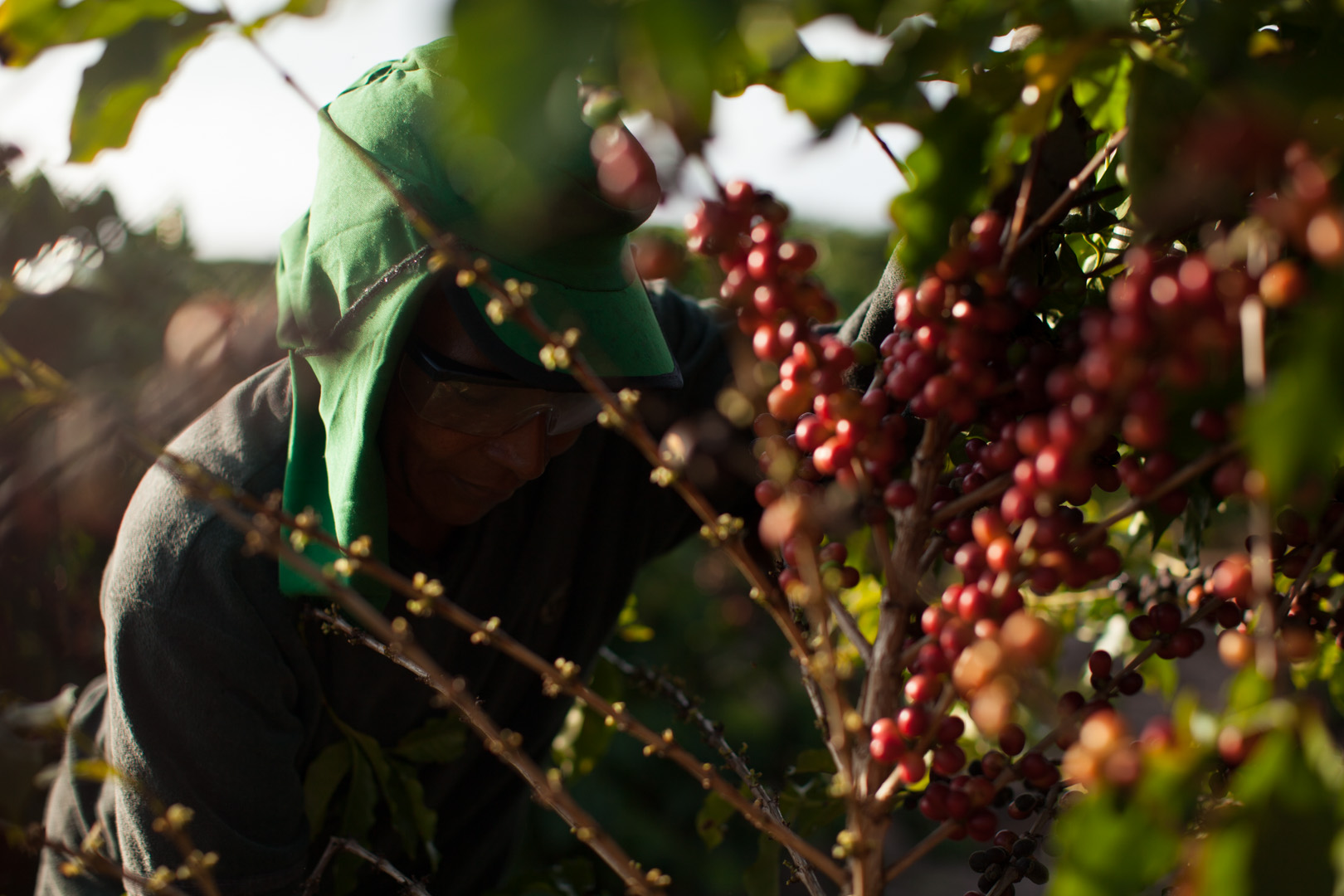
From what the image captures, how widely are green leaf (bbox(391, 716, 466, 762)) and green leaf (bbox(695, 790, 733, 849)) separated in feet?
1.19

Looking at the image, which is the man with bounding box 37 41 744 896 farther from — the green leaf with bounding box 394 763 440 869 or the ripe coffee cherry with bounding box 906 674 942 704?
the ripe coffee cherry with bounding box 906 674 942 704

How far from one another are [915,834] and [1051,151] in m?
4.09

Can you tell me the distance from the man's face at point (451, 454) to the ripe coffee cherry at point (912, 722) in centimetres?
64

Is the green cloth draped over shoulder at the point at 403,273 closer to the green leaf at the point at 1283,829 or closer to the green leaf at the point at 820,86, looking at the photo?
the green leaf at the point at 820,86

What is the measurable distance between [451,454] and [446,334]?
16 cm

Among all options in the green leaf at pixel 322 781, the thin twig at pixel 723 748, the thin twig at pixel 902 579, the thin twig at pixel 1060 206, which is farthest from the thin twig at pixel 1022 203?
the green leaf at pixel 322 781

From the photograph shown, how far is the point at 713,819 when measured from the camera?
104cm

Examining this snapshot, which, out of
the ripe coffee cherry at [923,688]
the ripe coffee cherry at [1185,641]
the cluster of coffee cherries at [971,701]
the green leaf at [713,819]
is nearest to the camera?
the cluster of coffee cherries at [971,701]

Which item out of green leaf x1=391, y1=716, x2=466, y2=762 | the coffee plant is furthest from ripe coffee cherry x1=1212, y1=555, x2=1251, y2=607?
green leaf x1=391, y1=716, x2=466, y2=762

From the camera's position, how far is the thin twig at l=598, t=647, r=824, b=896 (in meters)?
0.77

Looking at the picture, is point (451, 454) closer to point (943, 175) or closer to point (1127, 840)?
point (943, 175)

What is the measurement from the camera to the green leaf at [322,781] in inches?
48.5

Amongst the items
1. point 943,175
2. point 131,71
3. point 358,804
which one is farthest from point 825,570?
point 358,804

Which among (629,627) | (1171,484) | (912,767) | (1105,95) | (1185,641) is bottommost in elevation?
(629,627)
